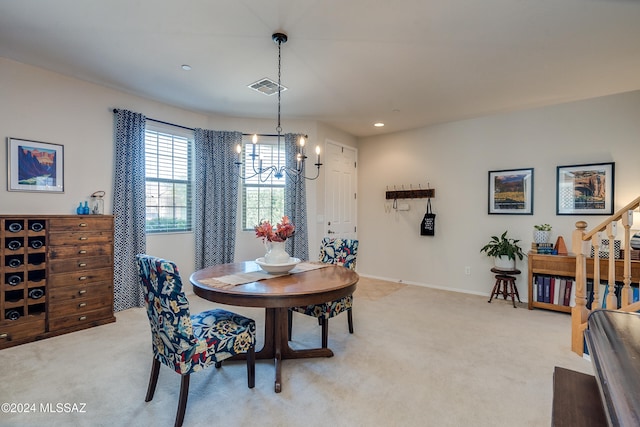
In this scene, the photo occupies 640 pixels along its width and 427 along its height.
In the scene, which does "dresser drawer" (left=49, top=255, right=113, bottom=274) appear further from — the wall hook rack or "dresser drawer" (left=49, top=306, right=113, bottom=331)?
the wall hook rack

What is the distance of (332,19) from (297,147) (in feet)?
8.22

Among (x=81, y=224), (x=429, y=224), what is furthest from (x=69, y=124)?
(x=429, y=224)

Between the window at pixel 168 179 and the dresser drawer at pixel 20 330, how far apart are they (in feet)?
4.91

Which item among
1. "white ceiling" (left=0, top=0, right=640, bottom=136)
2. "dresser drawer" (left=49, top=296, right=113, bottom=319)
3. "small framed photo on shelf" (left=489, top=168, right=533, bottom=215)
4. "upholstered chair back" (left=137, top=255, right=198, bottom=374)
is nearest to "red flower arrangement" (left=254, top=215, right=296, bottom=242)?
"upholstered chair back" (left=137, top=255, right=198, bottom=374)

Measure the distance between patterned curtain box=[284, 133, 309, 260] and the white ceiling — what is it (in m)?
0.84

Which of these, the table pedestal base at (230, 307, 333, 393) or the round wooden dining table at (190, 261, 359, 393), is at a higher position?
the round wooden dining table at (190, 261, 359, 393)

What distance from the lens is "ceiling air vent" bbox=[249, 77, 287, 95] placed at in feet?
11.3

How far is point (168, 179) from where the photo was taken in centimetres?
428

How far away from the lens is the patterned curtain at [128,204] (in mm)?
3680

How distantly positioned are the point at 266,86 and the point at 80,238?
254cm

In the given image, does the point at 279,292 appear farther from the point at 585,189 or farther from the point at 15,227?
the point at 585,189

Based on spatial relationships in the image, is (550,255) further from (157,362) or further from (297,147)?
(157,362)

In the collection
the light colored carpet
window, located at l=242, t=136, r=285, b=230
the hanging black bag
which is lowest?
the light colored carpet

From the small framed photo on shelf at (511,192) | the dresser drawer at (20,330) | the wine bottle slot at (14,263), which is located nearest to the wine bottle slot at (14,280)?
the wine bottle slot at (14,263)
